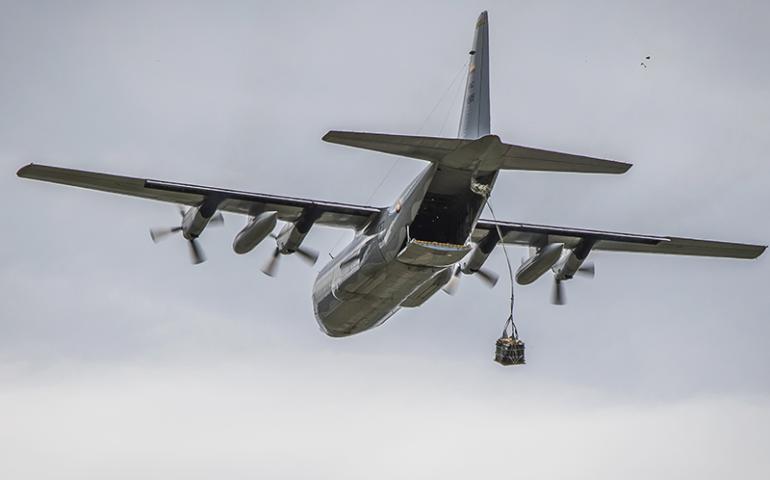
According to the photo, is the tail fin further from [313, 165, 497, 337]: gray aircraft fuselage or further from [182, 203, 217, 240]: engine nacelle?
[182, 203, 217, 240]: engine nacelle

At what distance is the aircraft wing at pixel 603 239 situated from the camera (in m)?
31.4

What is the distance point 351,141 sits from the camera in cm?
2123

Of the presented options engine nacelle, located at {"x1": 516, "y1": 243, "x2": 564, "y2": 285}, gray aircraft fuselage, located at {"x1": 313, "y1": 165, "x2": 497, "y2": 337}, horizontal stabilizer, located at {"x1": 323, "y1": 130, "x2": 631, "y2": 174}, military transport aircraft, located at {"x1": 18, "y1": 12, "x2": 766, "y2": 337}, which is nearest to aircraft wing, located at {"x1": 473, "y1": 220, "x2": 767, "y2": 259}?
military transport aircraft, located at {"x1": 18, "y1": 12, "x2": 766, "y2": 337}

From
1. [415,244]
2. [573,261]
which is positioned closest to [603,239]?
[573,261]

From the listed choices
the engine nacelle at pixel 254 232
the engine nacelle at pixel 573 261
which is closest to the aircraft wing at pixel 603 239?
the engine nacelle at pixel 573 261

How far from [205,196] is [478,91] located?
8.27 meters

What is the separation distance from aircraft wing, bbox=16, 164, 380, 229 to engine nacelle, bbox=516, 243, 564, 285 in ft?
16.8

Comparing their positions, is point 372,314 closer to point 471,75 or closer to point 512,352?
point 512,352

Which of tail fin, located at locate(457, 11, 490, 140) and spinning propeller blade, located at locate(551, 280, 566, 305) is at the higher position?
tail fin, located at locate(457, 11, 490, 140)

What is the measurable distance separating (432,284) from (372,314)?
2588 millimetres

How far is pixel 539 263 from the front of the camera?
98.4 feet

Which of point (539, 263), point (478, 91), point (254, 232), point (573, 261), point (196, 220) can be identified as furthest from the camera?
point (573, 261)

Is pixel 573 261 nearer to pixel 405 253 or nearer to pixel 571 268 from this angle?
pixel 571 268

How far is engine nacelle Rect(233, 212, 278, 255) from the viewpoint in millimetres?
27266
